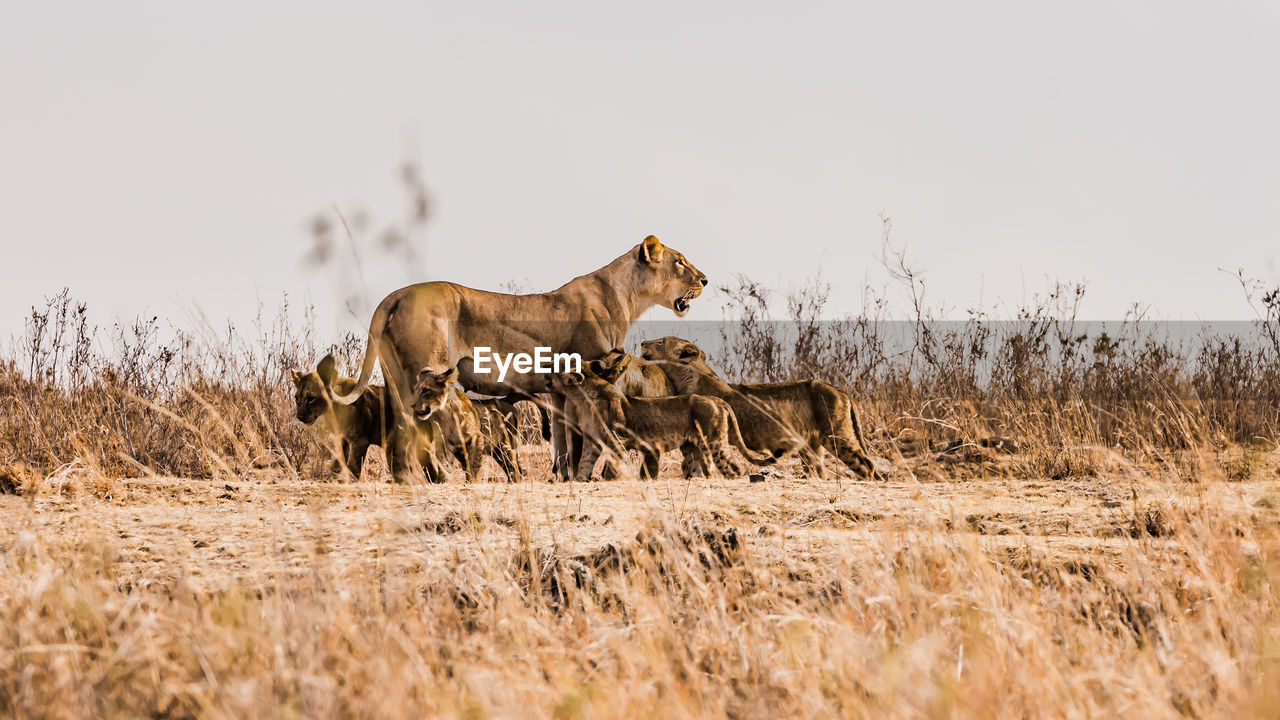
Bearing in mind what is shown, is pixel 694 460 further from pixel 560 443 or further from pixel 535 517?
pixel 535 517

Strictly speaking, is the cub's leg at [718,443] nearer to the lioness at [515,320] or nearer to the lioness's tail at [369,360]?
the lioness at [515,320]

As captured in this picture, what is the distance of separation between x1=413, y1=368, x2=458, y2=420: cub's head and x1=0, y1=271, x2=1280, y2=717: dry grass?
86 centimetres

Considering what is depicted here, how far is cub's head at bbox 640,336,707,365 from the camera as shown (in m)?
9.09

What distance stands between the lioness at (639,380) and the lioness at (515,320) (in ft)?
1.41

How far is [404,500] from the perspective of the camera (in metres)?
6.20

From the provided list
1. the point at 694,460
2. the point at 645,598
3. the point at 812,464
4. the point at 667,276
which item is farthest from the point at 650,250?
the point at 645,598

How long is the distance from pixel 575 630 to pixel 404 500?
2.63 metres

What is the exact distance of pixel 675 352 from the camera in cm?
912

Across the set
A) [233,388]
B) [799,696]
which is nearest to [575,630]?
[799,696]

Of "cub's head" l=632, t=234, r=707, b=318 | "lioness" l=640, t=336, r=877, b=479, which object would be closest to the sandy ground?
"lioness" l=640, t=336, r=877, b=479

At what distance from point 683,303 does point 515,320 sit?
6.10ft

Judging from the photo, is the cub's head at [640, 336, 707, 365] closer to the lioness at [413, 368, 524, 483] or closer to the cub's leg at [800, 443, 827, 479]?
the cub's leg at [800, 443, 827, 479]

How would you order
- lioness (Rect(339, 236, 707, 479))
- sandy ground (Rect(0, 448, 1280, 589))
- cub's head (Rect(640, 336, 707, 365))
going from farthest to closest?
cub's head (Rect(640, 336, 707, 365))
lioness (Rect(339, 236, 707, 479))
sandy ground (Rect(0, 448, 1280, 589))

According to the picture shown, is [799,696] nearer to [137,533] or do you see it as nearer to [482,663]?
[482,663]
